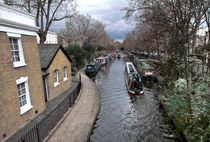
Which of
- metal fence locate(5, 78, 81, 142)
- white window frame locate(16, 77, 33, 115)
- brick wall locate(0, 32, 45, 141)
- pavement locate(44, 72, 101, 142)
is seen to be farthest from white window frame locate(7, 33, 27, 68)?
pavement locate(44, 72, 101, 142)

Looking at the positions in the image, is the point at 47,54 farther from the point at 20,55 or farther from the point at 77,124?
the point at 77,124

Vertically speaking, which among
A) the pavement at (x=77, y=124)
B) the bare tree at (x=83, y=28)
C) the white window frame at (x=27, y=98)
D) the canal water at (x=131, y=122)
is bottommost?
the canal water at (x=131, y=122)

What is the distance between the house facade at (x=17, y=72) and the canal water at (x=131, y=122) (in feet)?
14.5

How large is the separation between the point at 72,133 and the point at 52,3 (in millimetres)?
17789

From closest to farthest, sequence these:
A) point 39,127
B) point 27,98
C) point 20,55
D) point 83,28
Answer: point 39,127
point 20,55
point 27,98
point 83,28

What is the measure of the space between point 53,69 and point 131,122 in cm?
842

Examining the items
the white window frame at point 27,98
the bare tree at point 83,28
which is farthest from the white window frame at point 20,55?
the bare tree at point 83,28

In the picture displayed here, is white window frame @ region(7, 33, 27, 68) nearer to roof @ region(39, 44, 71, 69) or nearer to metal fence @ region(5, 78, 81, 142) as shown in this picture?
metal fence @ region(5, 78, 81, 142)

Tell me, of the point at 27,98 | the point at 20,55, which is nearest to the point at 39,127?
the point at 27,98

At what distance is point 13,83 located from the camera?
692cm

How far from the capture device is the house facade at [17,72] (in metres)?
6.33

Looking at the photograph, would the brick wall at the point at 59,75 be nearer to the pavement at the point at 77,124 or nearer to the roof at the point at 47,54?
the roof at the point at 47,54

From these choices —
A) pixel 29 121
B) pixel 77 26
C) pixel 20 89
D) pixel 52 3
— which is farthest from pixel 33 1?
pixel 77 26

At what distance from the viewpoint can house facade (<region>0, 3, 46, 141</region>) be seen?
6328mm
